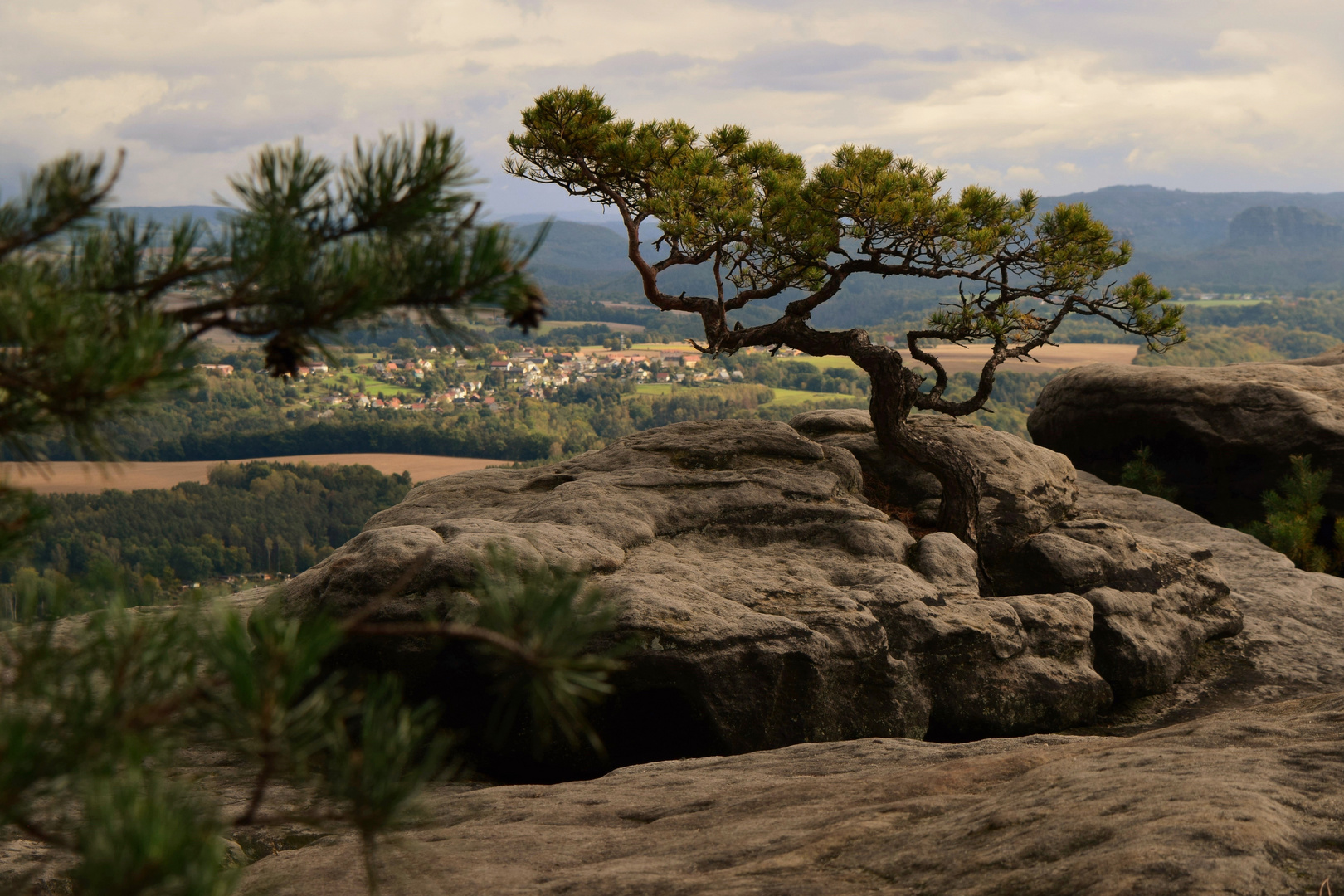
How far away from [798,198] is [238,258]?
11210mm

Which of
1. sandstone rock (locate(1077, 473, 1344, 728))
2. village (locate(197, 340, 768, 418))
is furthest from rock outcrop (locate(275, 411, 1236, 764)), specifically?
village (locate(197, 340, 768, 418))

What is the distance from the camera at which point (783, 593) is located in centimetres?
1054

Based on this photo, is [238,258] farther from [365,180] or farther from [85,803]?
[85,803]

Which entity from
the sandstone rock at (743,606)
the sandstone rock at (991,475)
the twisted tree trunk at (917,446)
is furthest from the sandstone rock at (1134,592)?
the twisted tree trunk at (917,446)

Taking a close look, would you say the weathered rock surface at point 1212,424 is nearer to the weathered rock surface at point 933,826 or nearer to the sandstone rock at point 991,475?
the sandstone rock at point 991,475

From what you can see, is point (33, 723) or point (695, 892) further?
point (695, 892)

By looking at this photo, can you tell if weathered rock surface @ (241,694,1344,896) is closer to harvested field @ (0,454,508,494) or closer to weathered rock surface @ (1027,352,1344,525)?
weathered rock surface @ (1027,352,1344,525)

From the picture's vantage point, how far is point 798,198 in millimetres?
13305

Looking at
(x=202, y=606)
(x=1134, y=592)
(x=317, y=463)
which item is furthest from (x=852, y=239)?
(x=317, y=463)

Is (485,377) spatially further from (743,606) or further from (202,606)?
(202,606)

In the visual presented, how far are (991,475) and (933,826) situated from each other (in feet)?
35.3

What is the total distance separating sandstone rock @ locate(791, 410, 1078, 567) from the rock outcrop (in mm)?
65

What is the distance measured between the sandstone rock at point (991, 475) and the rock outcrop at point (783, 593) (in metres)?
0.06

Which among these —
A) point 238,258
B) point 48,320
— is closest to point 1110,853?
point 238,258
